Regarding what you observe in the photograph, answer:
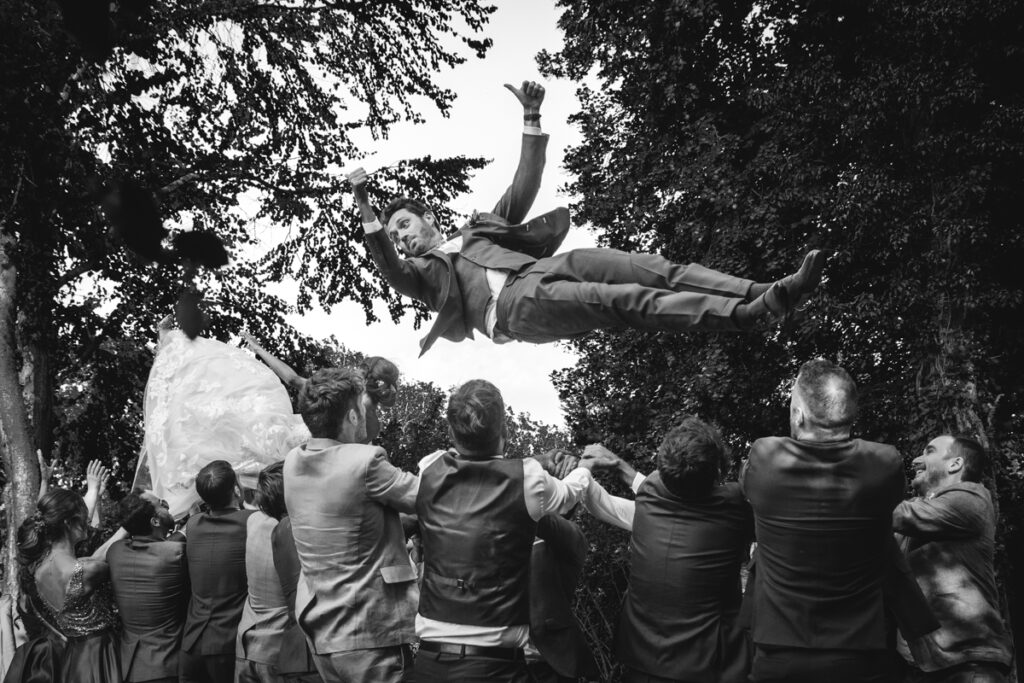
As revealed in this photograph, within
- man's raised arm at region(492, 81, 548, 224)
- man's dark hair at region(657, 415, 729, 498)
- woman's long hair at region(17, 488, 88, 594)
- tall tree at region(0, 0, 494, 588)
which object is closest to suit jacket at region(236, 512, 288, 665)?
woman's long hair at region(17, 488, 88, 594)

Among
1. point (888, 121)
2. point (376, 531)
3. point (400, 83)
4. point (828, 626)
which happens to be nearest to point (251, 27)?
point (400, 83)

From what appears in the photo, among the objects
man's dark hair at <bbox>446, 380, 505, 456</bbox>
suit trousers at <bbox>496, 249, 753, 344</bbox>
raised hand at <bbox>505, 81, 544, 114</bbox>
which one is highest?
raised hand at <bbox>505, 81, 544, 114</bbox>

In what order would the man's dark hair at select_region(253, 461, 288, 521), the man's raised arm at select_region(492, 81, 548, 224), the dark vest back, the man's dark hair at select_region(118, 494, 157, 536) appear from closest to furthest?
the dark vest back
the man's dark hair at select_region(253, 461, 288, 521)
the man's dark hair at select_region(118, 494, 157, 536)
the man's raised arm at select_region(492, 81, 548, 224)

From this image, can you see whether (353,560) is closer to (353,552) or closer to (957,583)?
(353,552)

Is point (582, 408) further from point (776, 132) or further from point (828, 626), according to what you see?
point (828, 626)

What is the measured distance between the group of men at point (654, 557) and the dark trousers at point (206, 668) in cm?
45

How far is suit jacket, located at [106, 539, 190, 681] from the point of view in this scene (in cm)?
437

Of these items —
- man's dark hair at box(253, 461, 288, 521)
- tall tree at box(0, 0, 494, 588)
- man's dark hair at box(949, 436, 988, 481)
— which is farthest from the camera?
tall tree at box(0, 0, 494, 588)

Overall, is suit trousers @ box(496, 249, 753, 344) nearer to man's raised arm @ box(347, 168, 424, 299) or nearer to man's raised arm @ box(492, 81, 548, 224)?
man's raised arm @ box(347, 168, 424, 299)

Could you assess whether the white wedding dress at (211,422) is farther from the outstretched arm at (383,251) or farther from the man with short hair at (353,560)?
the man with short hair at (353,560)

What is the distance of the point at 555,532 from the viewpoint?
10.9 feet

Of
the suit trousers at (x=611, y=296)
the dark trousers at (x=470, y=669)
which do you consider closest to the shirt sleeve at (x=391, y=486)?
the dark trousers at (x=470, y=669)

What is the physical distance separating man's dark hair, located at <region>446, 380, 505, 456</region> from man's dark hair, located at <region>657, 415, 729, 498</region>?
567 millimetres

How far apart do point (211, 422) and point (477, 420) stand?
9.77 ft
